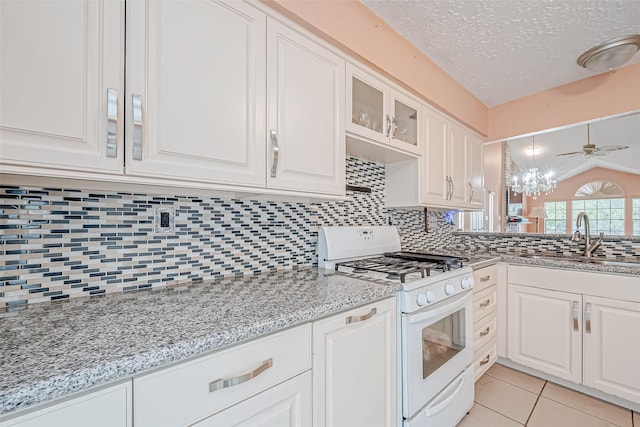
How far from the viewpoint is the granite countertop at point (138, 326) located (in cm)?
54

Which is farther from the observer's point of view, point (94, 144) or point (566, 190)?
point (566, 190)

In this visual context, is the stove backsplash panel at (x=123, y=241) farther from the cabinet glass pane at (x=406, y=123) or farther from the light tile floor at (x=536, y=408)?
the light tile floor at (x=536, y=408)

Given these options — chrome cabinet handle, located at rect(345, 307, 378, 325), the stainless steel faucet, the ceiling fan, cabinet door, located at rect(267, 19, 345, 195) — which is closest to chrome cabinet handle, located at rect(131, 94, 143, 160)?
cabinet door, located at rect(267, 19, 345, 195)

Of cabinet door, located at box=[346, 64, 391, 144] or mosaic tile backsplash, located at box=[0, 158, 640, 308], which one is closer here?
mosaic tile backsplash, located at box=[0, 158, 640, 308]

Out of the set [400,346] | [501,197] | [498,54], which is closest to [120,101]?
[400,346]

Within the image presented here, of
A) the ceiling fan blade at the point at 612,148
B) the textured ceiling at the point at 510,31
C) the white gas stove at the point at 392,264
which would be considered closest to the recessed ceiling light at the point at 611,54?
the textured ceiling at the point at 510,31

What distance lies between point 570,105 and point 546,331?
6.32 ft

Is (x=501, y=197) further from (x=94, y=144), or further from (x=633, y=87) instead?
(x=94, y=144)

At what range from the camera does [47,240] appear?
97cm

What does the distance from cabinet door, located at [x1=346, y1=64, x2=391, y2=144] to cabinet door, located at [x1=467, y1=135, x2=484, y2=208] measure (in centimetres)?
127

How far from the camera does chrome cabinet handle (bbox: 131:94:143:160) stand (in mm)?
870

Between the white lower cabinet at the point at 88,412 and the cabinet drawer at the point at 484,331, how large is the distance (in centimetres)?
206

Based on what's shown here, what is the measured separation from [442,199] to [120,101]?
213cm

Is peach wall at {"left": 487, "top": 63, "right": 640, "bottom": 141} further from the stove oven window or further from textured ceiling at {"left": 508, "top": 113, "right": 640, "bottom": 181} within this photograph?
the stove oven window
